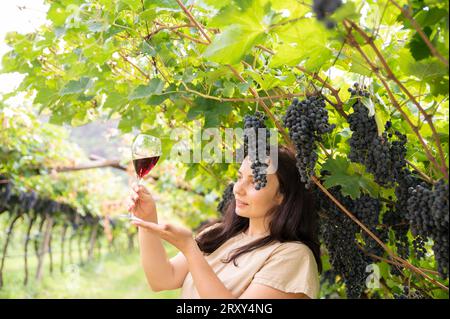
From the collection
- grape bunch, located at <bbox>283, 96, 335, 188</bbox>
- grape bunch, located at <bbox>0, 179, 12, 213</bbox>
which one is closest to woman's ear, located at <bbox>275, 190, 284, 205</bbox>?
grape bunch, located at <bbox>283, 96, 335, 188</bbox>

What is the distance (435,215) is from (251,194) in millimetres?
986

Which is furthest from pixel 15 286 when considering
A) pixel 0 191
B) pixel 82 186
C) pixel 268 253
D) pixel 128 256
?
pixel 268 253

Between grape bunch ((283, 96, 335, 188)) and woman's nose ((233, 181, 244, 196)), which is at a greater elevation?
grape bunch ((283, 96, 335, 188))

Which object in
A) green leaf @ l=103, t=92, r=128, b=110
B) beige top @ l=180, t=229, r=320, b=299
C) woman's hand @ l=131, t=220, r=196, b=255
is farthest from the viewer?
green leaf @ l=103, t=92, r=128, b=110

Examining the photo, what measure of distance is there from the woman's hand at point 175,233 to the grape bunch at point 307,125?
44cm

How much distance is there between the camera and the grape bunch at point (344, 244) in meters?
1.96

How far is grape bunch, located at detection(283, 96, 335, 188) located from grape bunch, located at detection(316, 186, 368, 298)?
0.47 m

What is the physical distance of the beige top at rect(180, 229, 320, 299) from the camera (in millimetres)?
1914

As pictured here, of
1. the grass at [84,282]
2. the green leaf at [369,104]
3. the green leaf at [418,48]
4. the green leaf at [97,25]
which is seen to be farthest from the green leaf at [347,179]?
the grass at [84,282]

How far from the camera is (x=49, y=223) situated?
9.77 m

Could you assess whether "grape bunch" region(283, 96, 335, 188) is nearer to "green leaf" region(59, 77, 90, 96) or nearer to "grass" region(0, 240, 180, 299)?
"green leaf" region(59, 77, 90, 96)

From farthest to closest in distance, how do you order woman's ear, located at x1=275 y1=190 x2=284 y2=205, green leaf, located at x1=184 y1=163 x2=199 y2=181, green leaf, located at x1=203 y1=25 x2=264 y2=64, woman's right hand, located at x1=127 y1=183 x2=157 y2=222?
1. green leaf, located at x1=184 y1=163 x2=199 y2=181
2. woman's ear, located at x1=275 y1=190 x2=284 y2=205
3. woman's right hand, located at x1=127 y1=183 x2=157 y2=222
4. green leaf, located at x1=203 y1=25 x2=264 y2=64

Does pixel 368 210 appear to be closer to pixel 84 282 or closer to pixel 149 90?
pixel 149 90

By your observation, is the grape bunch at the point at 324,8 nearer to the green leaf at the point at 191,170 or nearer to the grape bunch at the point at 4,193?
the green leaf at the point at 191,170
